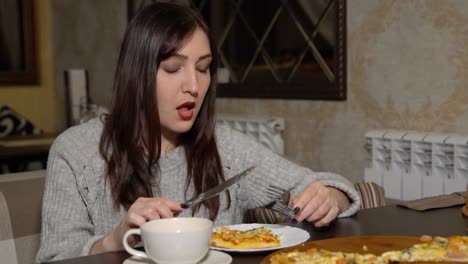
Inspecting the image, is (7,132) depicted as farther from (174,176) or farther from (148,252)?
(148,252)

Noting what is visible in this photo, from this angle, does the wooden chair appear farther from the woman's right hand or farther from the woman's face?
the woman's right hand

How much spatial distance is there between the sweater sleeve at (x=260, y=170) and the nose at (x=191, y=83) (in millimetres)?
Result: 254

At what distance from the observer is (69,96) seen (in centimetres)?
354

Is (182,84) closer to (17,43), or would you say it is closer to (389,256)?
(389,256)

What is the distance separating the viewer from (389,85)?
7.85ft

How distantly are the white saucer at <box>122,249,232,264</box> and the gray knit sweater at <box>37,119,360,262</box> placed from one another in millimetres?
189

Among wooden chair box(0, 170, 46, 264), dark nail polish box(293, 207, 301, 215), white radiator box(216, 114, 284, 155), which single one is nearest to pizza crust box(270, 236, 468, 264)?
dark nail polish box(293, 207, 301, 215)

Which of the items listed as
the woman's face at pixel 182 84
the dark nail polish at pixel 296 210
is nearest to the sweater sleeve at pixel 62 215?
the woman's face at pixel 182 84

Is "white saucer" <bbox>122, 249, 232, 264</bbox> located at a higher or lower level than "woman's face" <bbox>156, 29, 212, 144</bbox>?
lower

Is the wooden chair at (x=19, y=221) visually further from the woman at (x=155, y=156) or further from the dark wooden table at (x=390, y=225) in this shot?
the dark wooden table at (x=390, y=225)

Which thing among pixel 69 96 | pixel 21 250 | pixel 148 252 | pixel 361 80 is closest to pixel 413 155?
pixel 361 80

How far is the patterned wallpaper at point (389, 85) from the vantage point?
7.14 feet

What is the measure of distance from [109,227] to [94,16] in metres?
2.83

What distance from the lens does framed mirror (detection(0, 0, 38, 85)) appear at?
4109 mm
